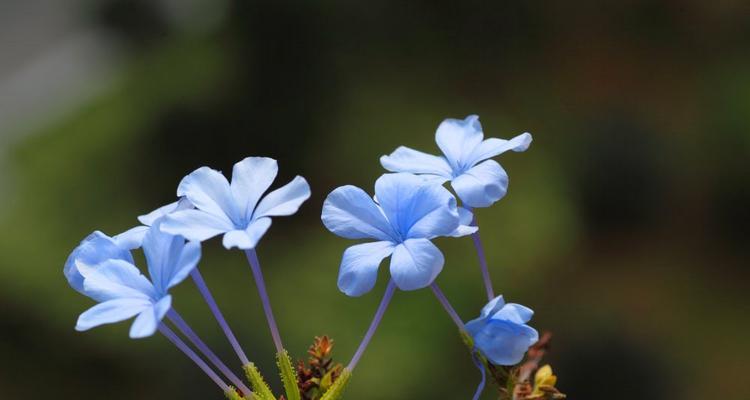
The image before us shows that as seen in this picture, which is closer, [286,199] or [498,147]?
[286,199]

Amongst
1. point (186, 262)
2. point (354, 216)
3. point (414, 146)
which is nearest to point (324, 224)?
point (354, 216)

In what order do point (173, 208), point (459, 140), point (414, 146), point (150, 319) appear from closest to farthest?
point (150, 319) < point (173, 208) < point (459, 140) < point (414, 146)

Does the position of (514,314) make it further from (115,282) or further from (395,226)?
(115,282)

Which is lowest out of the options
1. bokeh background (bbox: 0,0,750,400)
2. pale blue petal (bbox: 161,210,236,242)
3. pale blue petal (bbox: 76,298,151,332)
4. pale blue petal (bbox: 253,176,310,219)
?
bokeh background (bbox: 0,0,750,400)

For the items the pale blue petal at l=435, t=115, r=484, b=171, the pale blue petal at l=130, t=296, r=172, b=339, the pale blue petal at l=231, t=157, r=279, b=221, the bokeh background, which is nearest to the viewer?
the pale blue petal at l=130, t=296, r=172, b=339

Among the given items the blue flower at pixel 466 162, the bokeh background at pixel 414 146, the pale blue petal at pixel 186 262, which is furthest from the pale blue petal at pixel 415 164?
the bokeh background at pixel 414 146

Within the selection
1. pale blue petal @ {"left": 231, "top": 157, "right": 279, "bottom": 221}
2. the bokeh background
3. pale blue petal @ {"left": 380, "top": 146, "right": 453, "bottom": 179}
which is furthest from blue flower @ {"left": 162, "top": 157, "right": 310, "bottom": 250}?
the bokeh background

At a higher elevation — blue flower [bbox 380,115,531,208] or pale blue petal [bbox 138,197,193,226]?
pale blue petal [bbox 138,197,193,226]

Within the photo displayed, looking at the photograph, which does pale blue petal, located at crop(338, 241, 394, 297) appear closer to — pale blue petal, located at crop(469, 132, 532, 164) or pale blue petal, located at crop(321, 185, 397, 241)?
pale blue petal, located at crop(321, 185, 397, 241)
